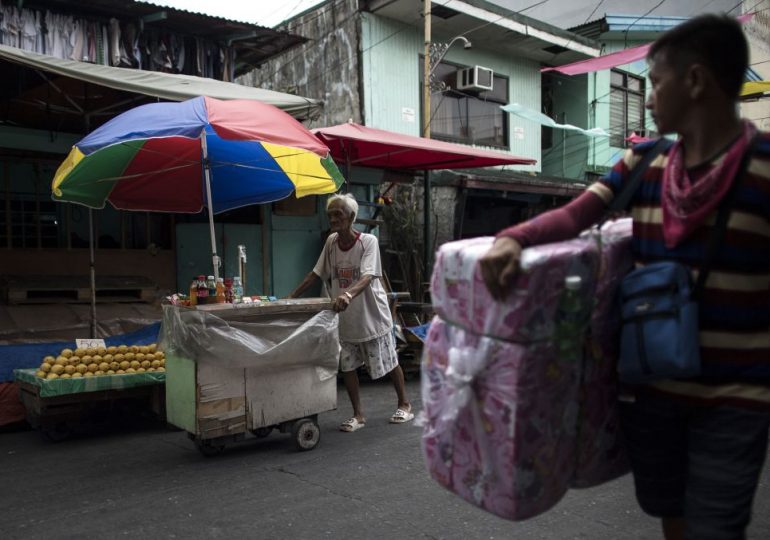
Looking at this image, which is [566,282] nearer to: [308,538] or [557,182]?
[308,538]

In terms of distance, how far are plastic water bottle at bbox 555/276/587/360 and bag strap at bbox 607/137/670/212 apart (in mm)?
308

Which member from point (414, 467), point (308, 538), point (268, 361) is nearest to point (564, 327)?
point (308, 538)

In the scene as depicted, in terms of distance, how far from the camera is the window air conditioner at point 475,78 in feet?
40.8

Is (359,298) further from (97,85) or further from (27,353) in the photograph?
(97,85)

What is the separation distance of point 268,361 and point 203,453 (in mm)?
840

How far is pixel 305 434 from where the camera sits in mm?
4699

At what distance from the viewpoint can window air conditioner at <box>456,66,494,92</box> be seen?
12.4 m

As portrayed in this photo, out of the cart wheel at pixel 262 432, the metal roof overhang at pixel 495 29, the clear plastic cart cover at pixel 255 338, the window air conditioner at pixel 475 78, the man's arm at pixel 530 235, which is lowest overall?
the cart wheel at pixel 262 432

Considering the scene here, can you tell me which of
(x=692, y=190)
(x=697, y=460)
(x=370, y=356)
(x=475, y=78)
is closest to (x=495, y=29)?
(x=475, y=78)

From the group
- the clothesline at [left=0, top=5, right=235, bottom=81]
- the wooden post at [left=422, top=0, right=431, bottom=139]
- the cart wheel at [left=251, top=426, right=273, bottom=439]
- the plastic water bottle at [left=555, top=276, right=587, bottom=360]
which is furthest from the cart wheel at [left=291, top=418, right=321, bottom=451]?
the wooden post at [left=422, top=0, right=431, bottom=139]

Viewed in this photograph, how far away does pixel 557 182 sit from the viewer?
1348cm

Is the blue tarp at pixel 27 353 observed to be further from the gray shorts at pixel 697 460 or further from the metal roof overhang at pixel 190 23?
the gray shorts at pixel 697 460

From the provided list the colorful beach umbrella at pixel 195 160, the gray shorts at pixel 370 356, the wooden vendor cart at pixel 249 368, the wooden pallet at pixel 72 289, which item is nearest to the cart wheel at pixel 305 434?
the wooden vendor cart at pixel 249 368

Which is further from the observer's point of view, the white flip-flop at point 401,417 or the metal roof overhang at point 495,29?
the metal roof overhang at point 495,29
